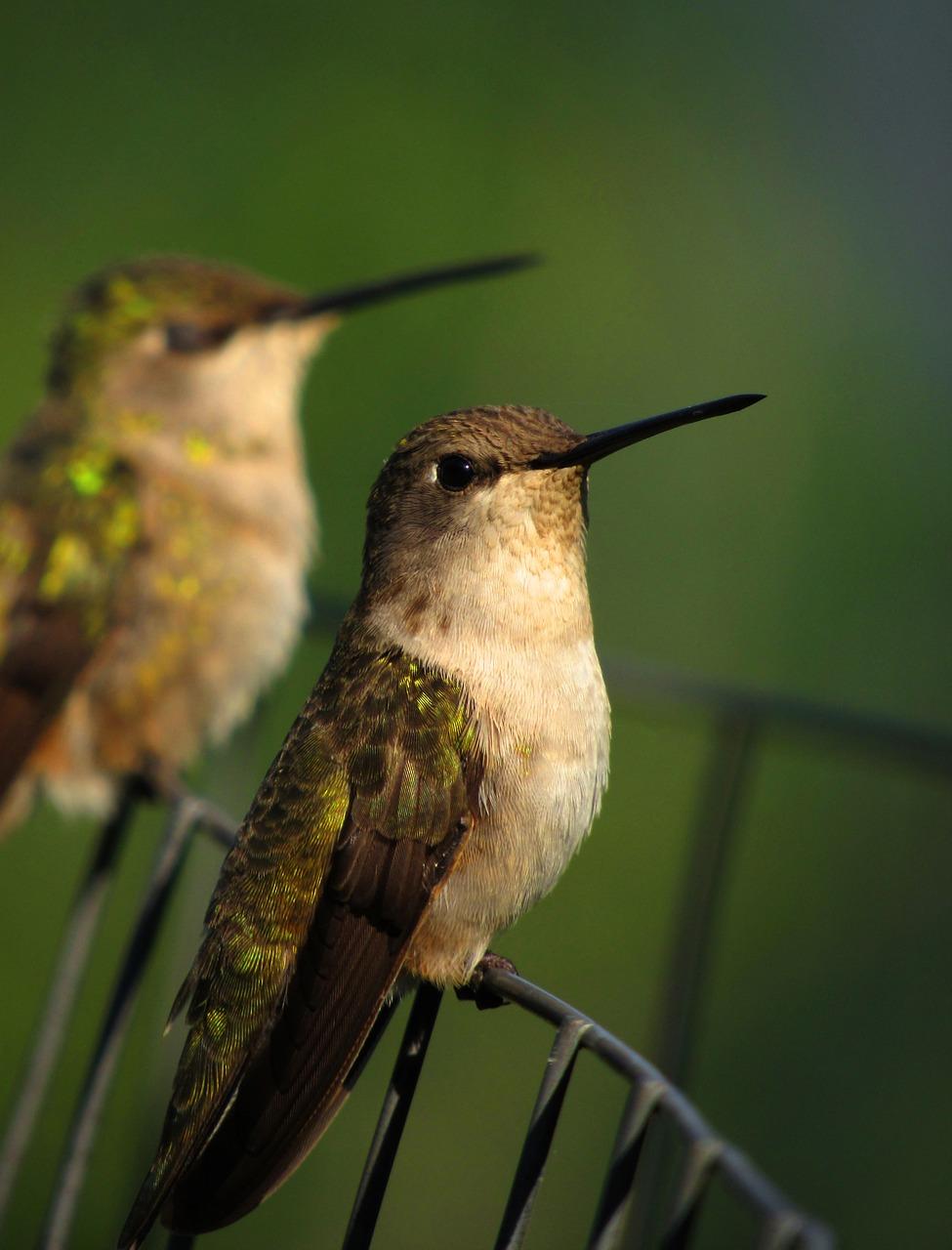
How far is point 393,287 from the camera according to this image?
3.56 meters

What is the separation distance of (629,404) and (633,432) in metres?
4.25

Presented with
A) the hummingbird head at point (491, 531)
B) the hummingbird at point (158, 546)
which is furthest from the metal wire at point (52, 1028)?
the hummingbird at point (158, 546)

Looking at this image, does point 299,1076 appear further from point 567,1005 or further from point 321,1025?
point 567,1005

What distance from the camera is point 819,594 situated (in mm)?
5746

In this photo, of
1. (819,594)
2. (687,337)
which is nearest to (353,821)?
(819,594)

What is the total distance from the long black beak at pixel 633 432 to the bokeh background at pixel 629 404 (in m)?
2.47

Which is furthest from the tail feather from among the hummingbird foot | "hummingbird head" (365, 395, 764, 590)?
"hummingbird head" (365, 395, 764, 590)

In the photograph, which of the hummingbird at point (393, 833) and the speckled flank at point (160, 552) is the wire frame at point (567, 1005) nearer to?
the hummingbird at point (393, 833)

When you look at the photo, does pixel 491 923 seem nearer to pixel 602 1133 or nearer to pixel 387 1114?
pixel 387 1114

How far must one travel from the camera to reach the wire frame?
1.31 meters

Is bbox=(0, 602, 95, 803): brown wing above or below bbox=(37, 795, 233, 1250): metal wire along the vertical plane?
above

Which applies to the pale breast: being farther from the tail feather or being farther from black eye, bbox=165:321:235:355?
the tail feather

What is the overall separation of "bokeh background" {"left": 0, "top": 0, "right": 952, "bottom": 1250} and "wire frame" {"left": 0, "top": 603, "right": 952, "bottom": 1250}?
6.43ft

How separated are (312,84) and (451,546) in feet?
15.6
